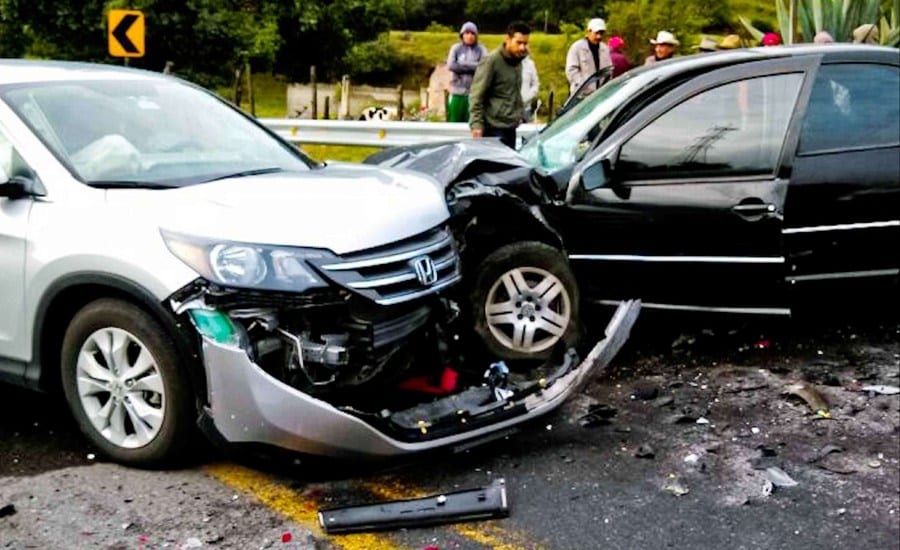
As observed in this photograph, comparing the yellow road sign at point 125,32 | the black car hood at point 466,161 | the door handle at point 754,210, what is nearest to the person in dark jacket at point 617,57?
the black car hood at point 466,161

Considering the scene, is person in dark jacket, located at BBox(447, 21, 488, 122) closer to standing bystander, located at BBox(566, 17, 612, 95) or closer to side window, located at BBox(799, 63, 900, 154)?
standing bystander, located at BBox(566, 17, 612, 95)

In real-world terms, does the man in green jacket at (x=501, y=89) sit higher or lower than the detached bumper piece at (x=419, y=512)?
higher

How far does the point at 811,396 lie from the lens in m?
5.24

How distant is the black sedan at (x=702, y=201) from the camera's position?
549 cm

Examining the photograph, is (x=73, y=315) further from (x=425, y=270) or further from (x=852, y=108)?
(x=852, y=108)

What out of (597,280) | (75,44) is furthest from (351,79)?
(597,280)

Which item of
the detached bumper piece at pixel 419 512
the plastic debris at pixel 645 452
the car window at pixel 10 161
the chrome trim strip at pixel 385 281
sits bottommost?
the plastic debris at pixel 645 452

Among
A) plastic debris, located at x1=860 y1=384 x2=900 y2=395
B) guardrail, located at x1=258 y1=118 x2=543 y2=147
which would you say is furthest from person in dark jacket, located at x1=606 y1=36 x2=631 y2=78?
plastic debris, located at x1=860 y1=384 x2=900 y2=395

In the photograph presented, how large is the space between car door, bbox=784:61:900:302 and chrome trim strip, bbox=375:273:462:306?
2073 millimetres

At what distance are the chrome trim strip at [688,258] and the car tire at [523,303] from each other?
273 mm

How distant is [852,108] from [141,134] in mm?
3801

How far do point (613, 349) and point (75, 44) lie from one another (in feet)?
79.2

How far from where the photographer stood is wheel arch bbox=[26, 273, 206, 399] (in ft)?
12.8

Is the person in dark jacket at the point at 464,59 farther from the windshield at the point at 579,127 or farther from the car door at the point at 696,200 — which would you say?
the car door at the point at 696,200
